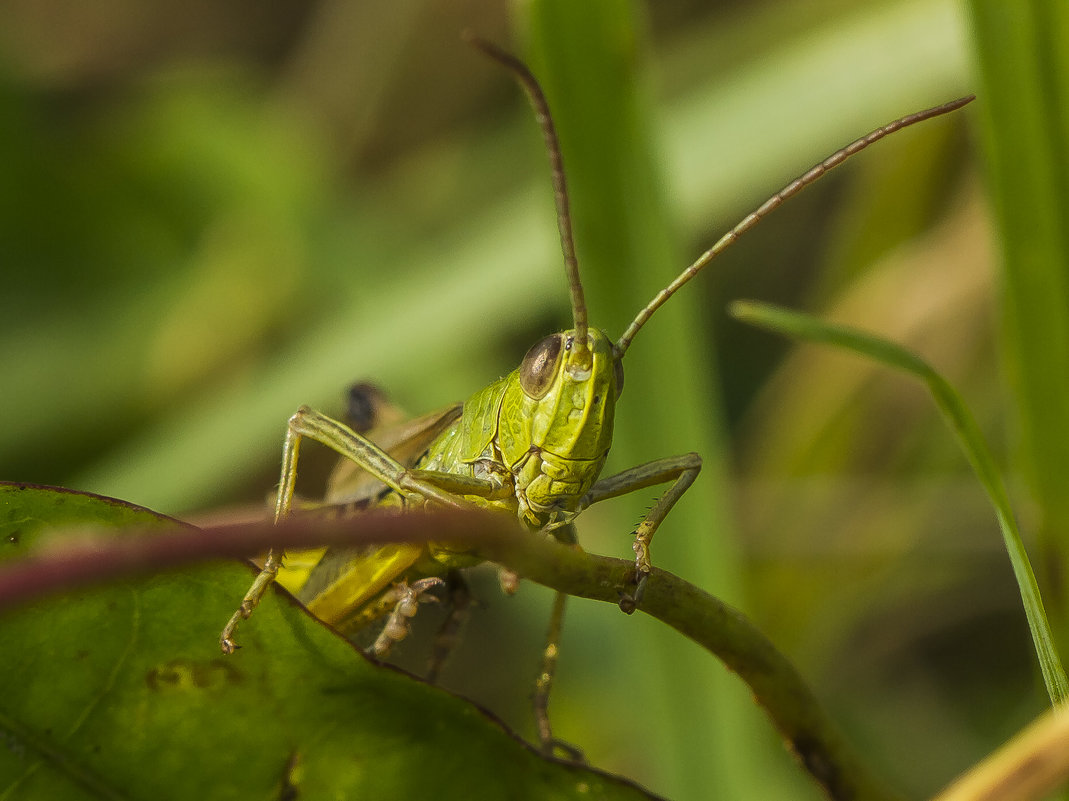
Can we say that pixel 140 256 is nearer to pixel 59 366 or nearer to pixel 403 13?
pixel 59 366

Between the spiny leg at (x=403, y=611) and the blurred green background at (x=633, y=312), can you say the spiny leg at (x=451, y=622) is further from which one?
the blurred green background at (x=633, y=312)

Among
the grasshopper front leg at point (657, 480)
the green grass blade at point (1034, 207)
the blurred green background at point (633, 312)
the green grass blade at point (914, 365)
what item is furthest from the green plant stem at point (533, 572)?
the blurred green background at point (633, 312)

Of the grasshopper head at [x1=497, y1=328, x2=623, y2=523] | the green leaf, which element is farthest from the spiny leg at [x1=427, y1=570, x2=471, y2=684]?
the green leaf

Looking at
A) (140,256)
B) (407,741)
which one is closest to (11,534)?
(407,741)

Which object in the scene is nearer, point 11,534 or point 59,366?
point 11,534

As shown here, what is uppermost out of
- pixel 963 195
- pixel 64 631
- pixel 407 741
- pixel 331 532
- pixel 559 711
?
pixel 963 195

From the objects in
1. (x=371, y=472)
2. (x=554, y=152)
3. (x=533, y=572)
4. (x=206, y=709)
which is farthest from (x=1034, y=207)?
(x=206, y=709)
